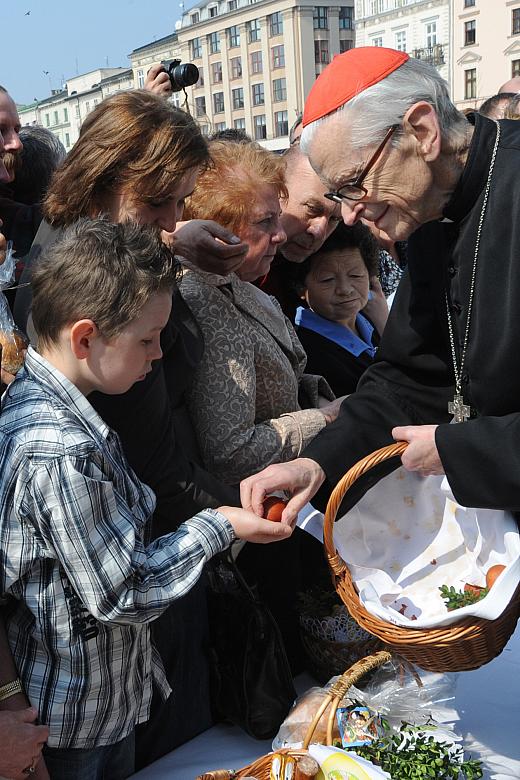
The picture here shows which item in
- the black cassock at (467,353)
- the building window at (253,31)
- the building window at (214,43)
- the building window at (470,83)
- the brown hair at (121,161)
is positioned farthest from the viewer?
the building window at (214,43)

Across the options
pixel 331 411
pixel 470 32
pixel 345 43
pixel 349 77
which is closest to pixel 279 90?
pixel 345 43

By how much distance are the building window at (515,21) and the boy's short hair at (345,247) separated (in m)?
41.2

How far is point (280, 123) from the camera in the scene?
5616 cm

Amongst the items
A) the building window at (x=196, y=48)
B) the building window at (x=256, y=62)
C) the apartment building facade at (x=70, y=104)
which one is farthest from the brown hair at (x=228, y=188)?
the apartment building facade at (x=70, y=104)

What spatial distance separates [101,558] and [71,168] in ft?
3.43

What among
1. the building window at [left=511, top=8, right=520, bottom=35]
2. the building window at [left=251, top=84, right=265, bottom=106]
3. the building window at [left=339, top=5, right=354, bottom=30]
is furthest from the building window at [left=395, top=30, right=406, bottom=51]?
the building window at [left=251, top=84, right=265, bottom=106]

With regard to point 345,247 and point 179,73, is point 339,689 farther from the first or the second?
point 179,73

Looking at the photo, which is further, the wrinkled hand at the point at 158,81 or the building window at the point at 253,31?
the building window at the point at 253,31

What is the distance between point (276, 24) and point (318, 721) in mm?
59807

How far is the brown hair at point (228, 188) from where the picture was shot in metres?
2.51

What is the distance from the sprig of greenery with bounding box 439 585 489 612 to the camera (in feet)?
6.12

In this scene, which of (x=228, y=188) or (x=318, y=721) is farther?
(x=228, y=188)

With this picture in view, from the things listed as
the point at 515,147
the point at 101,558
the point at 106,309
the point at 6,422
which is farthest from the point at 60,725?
the point at 515,147

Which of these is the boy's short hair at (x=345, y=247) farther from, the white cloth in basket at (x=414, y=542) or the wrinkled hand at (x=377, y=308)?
the white cloth in basket at (x=414, y=542)
